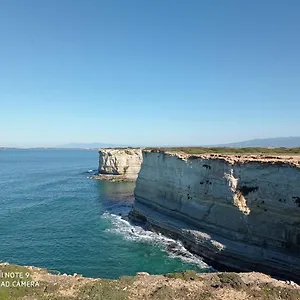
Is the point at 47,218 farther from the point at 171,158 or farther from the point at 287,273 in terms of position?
the point at 287,273

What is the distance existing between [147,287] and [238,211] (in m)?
12.6

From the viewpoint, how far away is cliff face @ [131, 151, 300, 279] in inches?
968

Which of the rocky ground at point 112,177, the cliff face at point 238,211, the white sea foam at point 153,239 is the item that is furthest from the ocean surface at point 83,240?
the rocky ground at point 112,177

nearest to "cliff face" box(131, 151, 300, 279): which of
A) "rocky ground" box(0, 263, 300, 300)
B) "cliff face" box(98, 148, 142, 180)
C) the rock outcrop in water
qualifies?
"rocky ground" box(0, 263, 300, 300)

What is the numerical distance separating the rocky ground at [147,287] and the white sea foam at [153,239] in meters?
8.15

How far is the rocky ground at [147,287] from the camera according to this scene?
17250 millimetres

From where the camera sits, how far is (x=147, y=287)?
61.1 ft

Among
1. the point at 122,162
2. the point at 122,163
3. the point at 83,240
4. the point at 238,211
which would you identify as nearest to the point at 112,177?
the point at 122,163

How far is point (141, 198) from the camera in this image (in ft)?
145

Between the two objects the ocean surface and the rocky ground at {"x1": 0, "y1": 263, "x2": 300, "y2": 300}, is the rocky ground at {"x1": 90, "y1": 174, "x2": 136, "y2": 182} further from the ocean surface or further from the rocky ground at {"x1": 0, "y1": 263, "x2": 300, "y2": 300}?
the rocky ground at {"x1": 0, "y1": 263, "x2": 300, "y2": 300}

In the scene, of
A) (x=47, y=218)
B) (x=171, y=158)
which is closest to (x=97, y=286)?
(x=171, y=158)

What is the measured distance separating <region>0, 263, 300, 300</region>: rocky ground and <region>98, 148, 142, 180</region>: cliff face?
61.3 metres

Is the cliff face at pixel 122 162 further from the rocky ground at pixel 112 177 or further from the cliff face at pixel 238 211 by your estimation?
the cliff face at pixel 238 211

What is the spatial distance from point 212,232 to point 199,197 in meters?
3.85
